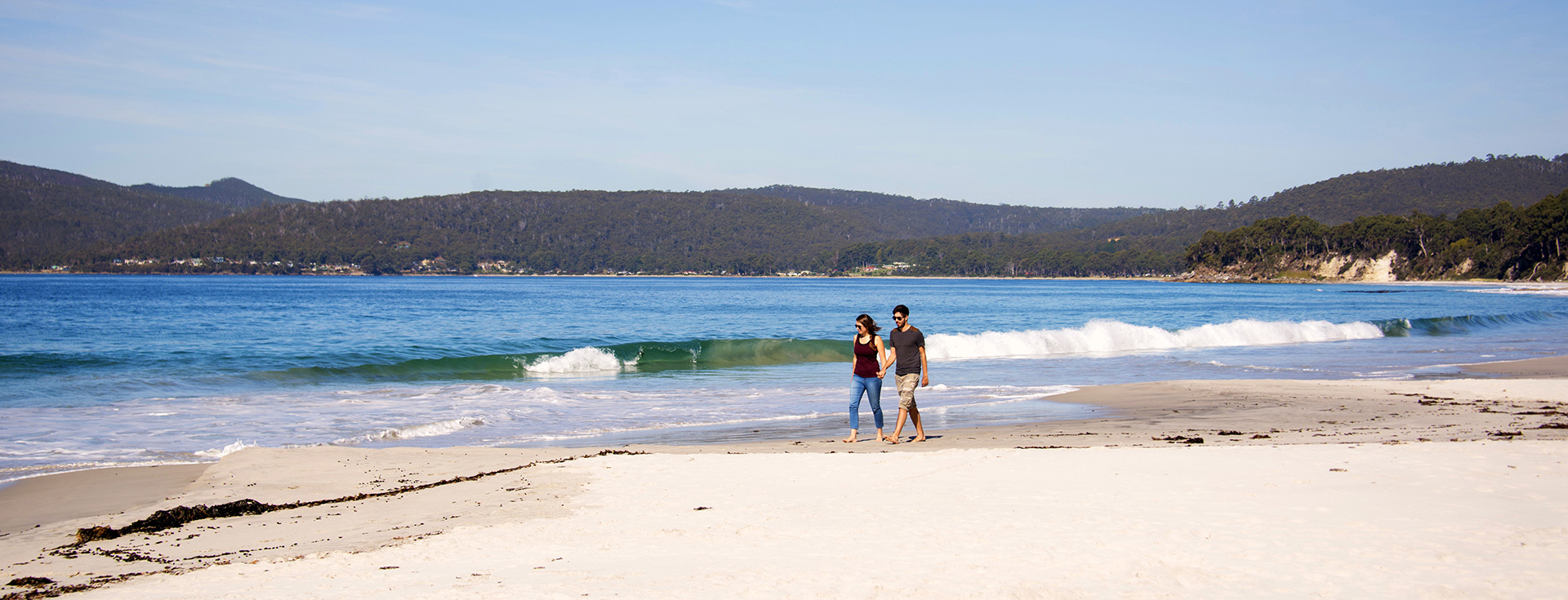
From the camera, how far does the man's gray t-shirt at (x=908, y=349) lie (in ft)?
37.6

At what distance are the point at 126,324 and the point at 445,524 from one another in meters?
41.4

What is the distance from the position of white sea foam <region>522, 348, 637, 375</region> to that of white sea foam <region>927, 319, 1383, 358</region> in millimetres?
10103

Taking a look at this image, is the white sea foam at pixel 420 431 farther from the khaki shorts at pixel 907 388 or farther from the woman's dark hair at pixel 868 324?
the khaki shorts at pixel 907 388

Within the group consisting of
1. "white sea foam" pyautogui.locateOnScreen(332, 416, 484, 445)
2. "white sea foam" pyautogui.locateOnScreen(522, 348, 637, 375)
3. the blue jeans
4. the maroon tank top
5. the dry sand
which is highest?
the maroon tank top

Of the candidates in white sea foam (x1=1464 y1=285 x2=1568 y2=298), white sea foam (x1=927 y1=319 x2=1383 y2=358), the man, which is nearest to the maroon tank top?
the man

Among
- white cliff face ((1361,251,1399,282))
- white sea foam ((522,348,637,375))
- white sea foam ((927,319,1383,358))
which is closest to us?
white sea foam ((522,348,637,375))

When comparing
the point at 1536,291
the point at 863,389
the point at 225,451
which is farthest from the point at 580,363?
the point at 1536,291

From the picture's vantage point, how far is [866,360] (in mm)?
11570

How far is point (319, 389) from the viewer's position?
1941 cm

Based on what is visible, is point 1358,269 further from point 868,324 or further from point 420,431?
point 420,431

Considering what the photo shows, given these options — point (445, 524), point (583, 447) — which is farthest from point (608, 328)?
point (445, 524)

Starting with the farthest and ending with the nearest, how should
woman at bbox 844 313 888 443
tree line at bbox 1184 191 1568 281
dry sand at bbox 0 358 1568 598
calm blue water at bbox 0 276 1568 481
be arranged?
tree line at bbox 1184 191 1568 281 → calm blue water at bbox 0 276 1568 481 → woman at bbox 844 313 888 443 → dry sand at bbox 0 358 1568 598

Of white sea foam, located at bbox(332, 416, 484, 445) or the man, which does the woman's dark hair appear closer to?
the man

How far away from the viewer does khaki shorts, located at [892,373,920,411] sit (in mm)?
11469
